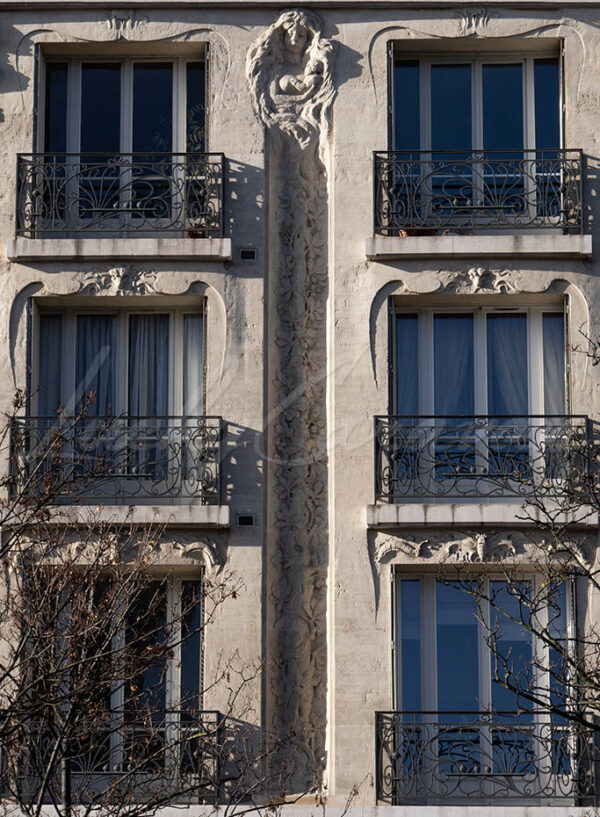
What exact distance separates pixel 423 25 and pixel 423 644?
6.92 m

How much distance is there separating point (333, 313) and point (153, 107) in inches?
131

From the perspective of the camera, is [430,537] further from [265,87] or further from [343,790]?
[265,87]

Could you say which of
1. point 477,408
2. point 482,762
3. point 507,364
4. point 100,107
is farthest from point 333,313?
point 482,762

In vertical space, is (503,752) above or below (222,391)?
below

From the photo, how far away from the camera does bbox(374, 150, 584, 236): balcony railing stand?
853 inches

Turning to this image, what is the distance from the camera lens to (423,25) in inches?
874

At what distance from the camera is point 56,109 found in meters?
22.6

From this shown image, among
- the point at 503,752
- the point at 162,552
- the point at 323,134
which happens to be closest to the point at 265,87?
the point at 323,134

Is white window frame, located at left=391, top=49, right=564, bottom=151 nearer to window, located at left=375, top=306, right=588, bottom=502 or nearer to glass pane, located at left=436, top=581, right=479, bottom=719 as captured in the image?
window, located at left=375, top=306, right=588, bottom=502

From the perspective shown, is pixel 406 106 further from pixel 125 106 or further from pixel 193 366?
pixel 193 366

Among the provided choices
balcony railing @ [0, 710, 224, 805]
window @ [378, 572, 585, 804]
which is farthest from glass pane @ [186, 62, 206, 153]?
balcony railing @ [0, 710, 224, 805]

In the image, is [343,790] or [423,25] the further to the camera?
[423,25]

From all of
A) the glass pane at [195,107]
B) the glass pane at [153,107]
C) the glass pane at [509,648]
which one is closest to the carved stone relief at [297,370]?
the glass pane at [195,107]

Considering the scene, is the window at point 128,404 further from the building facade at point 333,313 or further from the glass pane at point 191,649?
the glass pane at point 191,649
